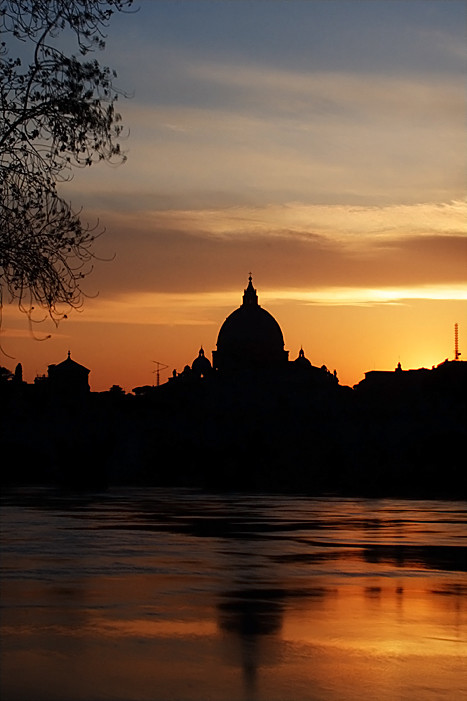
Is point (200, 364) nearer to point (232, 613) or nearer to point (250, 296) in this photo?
point (250, 296)

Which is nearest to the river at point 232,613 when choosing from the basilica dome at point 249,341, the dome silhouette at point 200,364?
the basilica dome at point 249,341

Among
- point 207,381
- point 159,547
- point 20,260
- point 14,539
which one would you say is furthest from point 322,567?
point 207,381

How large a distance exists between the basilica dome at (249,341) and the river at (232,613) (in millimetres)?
122001

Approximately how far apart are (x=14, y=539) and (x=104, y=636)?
12.5 m

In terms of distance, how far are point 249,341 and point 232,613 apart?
13981 centimetres

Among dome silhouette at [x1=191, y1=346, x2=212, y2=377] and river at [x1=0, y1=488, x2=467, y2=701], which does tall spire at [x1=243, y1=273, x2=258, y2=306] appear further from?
river at [x1=0, y1=488, x2=467, y2=701]

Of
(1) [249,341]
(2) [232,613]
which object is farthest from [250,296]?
(2) [232,613]

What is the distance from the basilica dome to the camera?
153000mm

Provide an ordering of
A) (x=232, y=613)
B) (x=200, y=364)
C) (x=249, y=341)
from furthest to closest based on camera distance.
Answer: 1. (x=200, y=364)
2. (x=249, y=341)
3. (x=232, y=613)

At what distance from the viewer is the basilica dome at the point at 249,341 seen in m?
153

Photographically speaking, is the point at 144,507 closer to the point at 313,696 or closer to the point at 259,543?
the point at 259,543

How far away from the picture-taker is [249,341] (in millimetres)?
155250

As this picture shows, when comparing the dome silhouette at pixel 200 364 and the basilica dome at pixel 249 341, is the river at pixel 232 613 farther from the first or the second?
the dome silhouette at pixel 200 364

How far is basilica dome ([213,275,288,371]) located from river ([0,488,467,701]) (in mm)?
122001
